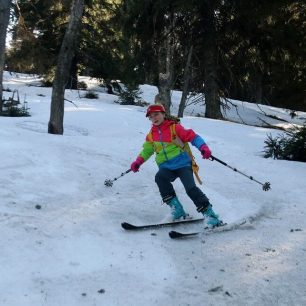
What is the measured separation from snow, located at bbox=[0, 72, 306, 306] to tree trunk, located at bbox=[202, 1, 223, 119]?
367 inches

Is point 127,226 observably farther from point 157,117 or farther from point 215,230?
point 157,117

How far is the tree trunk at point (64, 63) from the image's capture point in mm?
10758

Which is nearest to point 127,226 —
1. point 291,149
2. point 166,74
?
point 291,149

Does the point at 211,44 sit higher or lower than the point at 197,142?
higher

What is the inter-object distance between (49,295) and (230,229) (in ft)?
9.55

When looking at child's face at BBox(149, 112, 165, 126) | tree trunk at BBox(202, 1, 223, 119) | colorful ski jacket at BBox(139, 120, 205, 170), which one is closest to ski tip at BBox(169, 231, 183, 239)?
colorful ski jacket at BBox(139, 120, 205, 170)

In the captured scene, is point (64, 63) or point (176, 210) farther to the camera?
point (64, 63)

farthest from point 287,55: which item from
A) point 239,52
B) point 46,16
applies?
point 46,16

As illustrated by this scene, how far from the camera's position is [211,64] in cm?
1850

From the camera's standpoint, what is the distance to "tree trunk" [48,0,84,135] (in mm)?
10758

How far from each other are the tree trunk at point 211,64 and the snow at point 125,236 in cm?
933

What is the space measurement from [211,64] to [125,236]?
46.3ft

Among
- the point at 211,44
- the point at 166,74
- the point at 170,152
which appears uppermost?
the point at 211,44

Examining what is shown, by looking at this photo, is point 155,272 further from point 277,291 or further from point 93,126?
point 93,126
